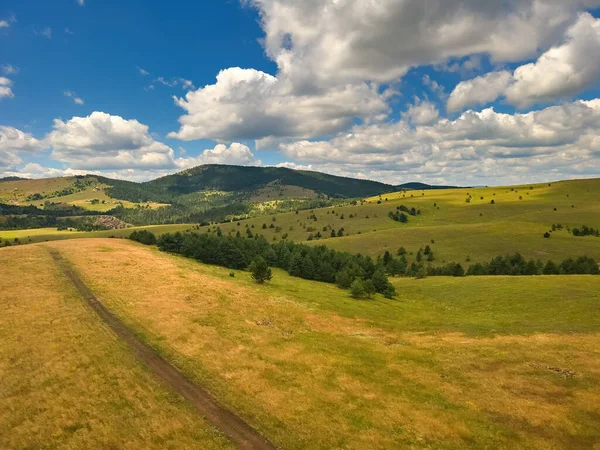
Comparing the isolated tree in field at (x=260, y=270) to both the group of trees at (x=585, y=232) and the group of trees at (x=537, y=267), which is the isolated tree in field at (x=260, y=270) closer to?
the group of trees at (x=537, y=267)

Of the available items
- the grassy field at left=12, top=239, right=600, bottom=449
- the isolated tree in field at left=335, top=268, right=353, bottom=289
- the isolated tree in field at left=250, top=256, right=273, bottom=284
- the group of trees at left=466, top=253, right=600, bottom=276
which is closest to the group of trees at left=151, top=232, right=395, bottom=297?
the isolated tree in field at left=335, top=268, right=353, bottom=289

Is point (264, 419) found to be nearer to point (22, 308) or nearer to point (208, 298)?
point (208, 298)

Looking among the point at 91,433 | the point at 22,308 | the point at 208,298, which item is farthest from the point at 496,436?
the point at 22,308

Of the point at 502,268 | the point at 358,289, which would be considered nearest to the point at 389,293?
the point at 358,289

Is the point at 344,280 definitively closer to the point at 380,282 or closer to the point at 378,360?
the point at 380,282

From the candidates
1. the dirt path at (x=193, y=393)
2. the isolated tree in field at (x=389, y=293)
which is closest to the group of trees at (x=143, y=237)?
the isolated tree in field at (x=389, y=293)

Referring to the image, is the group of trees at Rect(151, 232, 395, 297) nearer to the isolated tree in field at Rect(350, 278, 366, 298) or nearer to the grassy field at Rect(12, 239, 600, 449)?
the isolated tree in field at Rect(350, 278, 366, 298)

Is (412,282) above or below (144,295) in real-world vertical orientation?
below
